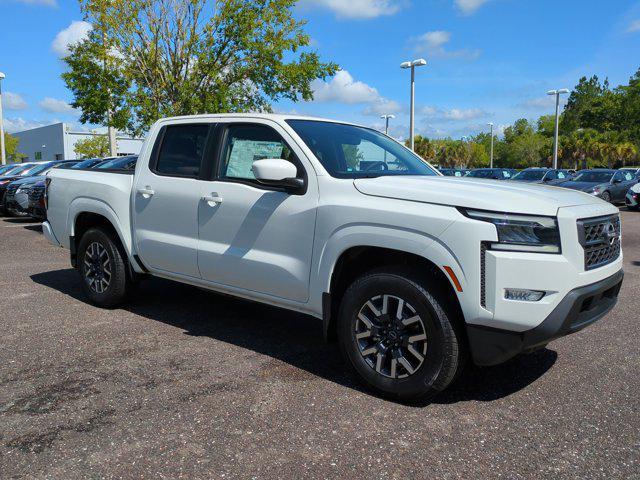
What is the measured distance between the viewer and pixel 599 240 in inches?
138

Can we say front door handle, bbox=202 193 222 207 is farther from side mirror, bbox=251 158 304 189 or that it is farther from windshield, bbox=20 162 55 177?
windshield, bbox=20 162 55 177

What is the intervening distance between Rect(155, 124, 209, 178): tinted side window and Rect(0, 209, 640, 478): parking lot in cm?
144

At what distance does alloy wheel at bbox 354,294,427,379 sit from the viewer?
3533mm

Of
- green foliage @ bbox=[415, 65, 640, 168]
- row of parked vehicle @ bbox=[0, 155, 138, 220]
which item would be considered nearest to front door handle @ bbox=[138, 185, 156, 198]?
row of parked vehicle @ bbox=[0, 155, 138, 220]

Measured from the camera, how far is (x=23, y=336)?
16.3 feet

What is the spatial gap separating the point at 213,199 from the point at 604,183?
64.4ft

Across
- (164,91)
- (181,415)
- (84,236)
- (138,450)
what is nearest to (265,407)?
(181,415)

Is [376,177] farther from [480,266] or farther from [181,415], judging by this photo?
[181,415]

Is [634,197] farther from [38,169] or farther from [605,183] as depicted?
[38,169]

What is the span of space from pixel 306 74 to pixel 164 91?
4338 mm

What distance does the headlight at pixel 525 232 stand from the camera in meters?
3.20

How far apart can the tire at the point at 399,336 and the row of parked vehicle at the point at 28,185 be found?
8548 millimetres

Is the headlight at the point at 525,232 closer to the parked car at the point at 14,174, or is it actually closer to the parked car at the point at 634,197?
the parked car at the point at 14,174

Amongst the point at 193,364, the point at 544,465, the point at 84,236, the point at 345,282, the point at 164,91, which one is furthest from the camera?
the point at 164,91
